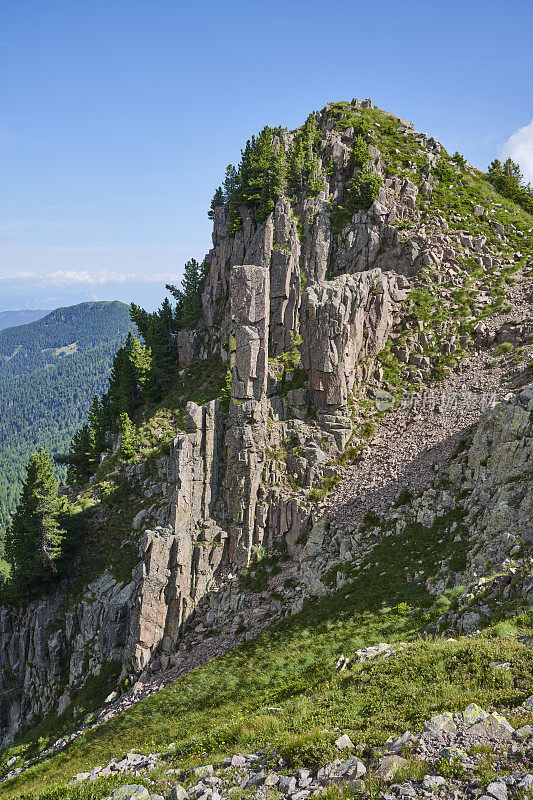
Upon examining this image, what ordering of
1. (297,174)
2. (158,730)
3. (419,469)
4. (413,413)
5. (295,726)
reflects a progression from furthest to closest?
(297,174) < (413,413) < (419,469) < (158,730) < (295,726)

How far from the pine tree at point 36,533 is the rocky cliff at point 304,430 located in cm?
366

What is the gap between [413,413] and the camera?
48.0 m

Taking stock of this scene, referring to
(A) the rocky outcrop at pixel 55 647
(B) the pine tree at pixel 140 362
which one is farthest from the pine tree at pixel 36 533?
(B) the pine tree at pixel 140 362

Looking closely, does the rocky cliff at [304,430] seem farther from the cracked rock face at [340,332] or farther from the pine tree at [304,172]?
the pine tree at [304,172]

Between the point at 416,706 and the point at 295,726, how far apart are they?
5027 mm

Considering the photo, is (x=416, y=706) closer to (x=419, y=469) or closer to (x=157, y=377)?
(x=419, y=469)

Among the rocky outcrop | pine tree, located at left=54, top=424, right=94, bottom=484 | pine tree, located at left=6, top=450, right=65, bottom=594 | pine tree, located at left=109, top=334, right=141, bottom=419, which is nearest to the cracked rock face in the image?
the rocky outcrop

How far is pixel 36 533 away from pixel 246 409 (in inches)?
1202

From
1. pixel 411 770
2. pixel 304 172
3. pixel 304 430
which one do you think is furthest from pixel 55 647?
pixel 304 172

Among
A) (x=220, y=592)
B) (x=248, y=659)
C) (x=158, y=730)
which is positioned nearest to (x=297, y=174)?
(x=220, y=592)

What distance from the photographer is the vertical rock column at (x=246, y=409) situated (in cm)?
4588

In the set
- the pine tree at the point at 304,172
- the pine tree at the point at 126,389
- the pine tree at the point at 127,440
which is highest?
the pine tree at the point at 304,172

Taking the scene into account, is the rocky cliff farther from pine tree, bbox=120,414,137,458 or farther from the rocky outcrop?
pine tree, bbox=120,414,137,458

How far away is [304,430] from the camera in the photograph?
48688 millimetres
